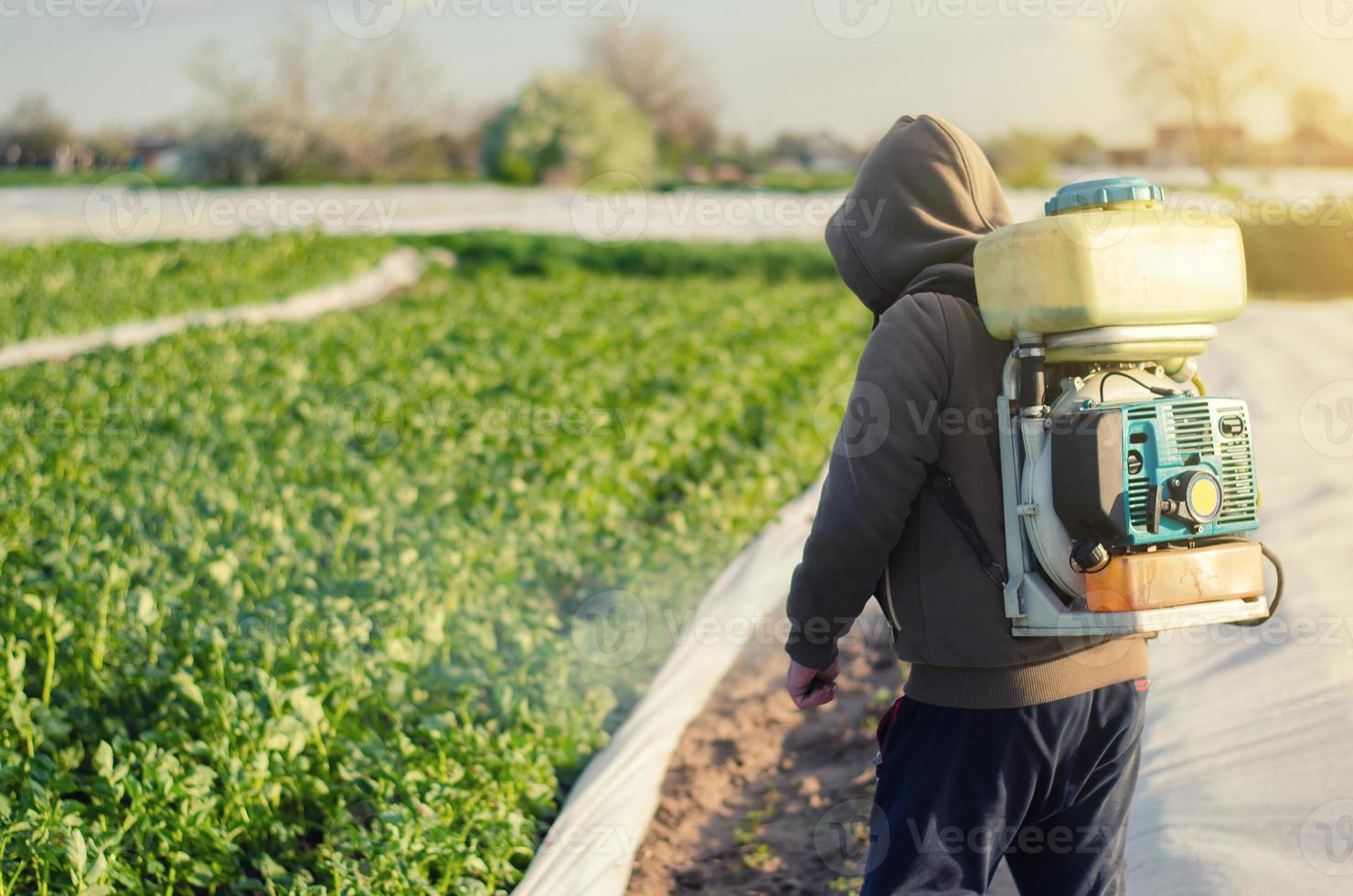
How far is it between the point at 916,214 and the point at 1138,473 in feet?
1.79

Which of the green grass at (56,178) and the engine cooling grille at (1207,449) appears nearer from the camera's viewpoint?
the engine cooling grille at (1207,449)

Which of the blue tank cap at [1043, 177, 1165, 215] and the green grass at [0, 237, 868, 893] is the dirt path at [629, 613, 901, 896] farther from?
the blue tank cap at [1043, 177, 1165, 215]

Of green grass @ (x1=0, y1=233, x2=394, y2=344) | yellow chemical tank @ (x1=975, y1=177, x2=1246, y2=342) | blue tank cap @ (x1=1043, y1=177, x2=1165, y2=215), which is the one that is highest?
blue tank cap @ (x1=1043, y1=177, x2=1165, y2=215)

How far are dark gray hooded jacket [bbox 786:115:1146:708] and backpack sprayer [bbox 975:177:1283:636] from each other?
5 centimetres

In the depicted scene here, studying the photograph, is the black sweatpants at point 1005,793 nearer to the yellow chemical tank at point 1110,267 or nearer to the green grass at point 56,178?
the yellow chemical tank at point 1110,267

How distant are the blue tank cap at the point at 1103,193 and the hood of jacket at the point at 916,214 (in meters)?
0.18

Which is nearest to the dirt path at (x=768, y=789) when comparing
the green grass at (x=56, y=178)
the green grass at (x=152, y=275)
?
the green grass at (x=152, y=275)

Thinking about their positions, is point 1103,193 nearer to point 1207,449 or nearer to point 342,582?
point 1207,449

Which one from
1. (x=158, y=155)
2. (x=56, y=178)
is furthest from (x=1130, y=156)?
(x=158, y=155)

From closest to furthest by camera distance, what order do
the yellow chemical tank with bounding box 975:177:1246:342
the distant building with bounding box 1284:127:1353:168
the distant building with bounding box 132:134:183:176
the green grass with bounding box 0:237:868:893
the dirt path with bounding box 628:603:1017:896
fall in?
1. the yellow chemical tank with bounding box 975:177:1246:342
2. the green grass with bounding box 0:237:868:893
3. the dirt path with bounding box 628:603:1017:896
4. the distant building with bounding box 1284:127:1353:168
5. the distant building with bounding box 132:134:183:176

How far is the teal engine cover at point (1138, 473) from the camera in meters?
1.62

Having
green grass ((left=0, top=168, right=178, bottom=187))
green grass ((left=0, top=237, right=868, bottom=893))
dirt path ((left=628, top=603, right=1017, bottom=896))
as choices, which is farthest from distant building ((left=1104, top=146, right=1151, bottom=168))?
green grass ((left=0, top=168, right=178, bottom=187))

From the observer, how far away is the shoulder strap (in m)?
1.73

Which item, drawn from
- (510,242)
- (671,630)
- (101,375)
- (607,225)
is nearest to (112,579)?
(671,630)
